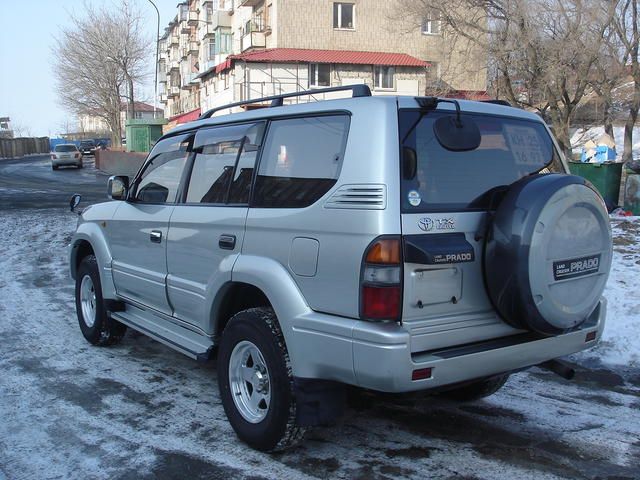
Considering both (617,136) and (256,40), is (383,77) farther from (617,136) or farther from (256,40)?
(617,136)

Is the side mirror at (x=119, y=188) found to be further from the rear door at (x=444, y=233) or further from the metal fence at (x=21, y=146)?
the metal fence at (x=21, y=146)

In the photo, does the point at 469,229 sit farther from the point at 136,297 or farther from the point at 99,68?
the point at 99,68

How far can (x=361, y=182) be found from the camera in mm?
3123

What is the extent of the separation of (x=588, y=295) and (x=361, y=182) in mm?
1470

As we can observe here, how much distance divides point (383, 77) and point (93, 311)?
33.9 meters

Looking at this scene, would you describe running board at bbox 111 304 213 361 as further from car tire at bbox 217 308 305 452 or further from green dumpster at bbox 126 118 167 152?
green dumpster at bbox 126 118 167 152

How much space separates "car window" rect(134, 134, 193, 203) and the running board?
0.94 metres

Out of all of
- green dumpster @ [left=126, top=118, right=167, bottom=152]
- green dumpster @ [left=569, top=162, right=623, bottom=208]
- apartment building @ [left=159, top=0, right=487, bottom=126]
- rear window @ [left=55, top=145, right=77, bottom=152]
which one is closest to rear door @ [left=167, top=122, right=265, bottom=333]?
green dumpster @ [left=569, top=162, right=623, bottom=208]

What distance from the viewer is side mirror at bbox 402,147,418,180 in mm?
3146

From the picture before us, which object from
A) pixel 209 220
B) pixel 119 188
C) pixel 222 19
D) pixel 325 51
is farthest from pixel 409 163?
pixel 222 19

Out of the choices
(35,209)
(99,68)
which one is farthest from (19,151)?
(35,209)

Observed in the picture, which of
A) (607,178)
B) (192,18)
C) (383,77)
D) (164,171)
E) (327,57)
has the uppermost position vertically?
(192,18)

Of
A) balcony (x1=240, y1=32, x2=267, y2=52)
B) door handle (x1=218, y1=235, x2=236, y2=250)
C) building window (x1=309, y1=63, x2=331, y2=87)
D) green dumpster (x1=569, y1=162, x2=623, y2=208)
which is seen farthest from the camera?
balcony (x1=240, y1=32, x2=267, y2=52)

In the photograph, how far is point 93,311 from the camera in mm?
5973
